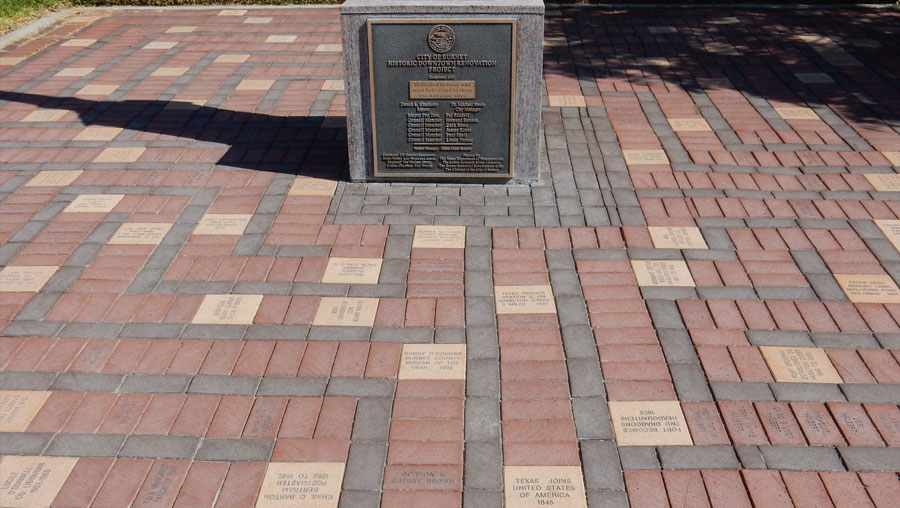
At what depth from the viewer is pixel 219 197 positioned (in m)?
5.61

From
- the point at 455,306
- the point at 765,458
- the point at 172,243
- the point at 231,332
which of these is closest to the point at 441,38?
the point at 455,306

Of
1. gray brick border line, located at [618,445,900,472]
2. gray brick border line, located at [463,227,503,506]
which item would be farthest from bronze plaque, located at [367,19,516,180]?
gray brick border line, located at [618,445,900,472]

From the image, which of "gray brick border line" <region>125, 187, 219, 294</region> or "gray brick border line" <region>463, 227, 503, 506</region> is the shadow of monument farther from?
"gray brick border line" <region>463, 227, 503, 506</region>

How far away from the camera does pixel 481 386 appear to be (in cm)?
382

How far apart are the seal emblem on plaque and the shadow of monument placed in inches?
48.4

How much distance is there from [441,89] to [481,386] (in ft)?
7.99

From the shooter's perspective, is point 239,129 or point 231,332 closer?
point 231,332

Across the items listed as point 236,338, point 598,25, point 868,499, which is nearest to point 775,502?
point 868,499

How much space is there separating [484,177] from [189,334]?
2.44 m

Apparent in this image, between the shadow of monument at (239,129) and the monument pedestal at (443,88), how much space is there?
563 millimetres

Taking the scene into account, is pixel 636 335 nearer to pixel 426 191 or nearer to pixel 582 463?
Result: pixel 582 463

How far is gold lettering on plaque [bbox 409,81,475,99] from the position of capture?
5449 millimetres

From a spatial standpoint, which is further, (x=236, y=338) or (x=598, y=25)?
(x=598, y=25)

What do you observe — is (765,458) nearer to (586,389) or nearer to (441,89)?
(586,389)
